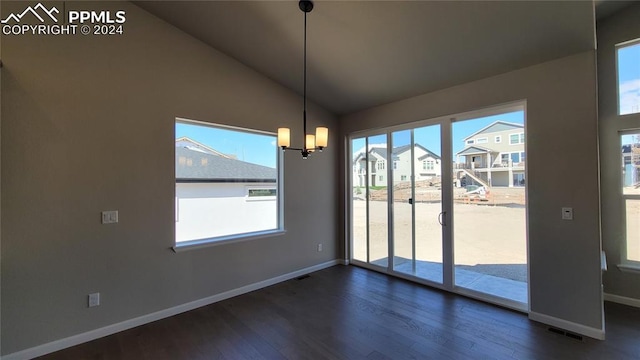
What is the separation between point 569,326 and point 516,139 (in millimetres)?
2056

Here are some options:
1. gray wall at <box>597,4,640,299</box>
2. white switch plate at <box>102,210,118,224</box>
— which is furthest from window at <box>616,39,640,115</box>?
white switch plate at <box>102,210,118,224</box>

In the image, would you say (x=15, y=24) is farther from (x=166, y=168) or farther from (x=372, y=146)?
(x=372, y=146)

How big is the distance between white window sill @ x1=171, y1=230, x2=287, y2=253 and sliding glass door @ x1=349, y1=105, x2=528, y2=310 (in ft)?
6.01

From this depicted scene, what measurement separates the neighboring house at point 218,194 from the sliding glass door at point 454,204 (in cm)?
189

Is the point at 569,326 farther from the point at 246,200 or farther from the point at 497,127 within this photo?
the point at 246,200

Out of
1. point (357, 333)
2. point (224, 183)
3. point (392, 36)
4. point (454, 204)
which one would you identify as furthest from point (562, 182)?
point (224, 183)

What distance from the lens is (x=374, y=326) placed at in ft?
9.34

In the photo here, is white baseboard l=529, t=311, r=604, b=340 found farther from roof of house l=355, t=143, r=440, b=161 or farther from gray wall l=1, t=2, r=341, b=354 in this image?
gray wall l=1, t=2, r=341, b=354

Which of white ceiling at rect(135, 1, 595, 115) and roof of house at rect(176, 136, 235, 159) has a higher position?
white ceiling at rect(135, 1, 595, 115)

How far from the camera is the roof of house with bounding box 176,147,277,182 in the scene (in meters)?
3.39

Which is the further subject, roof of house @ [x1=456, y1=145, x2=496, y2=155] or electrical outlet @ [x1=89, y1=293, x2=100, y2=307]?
roof of house @ [x1=456, y1=145, x2=496, y2=155]

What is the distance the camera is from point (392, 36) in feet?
9.61

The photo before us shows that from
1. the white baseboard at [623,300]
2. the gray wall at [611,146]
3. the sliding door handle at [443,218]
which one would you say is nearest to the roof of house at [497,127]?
the sliding door handle at [443,218]

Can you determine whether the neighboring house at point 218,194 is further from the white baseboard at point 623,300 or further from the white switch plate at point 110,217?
the white baseboard at point 623,300
